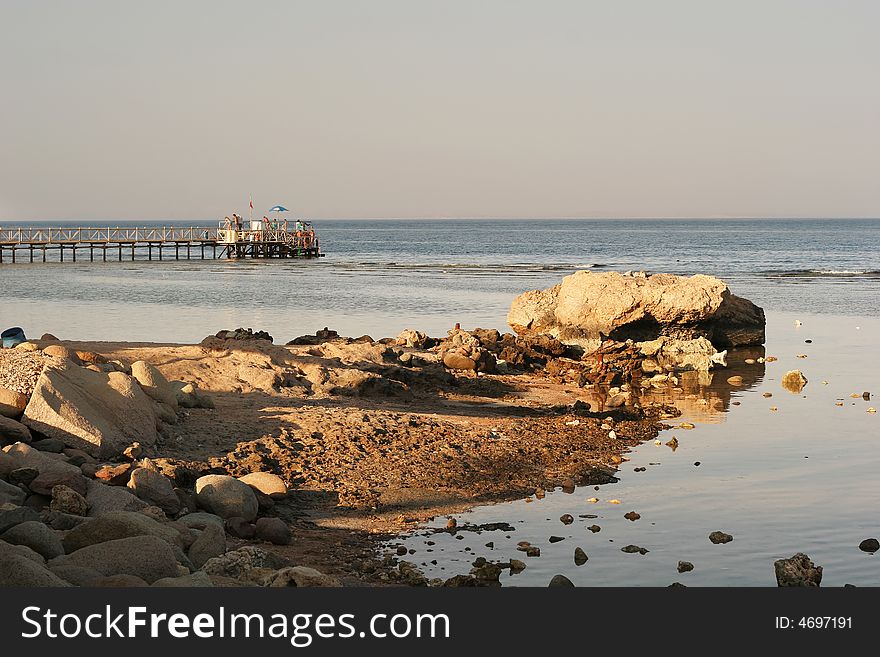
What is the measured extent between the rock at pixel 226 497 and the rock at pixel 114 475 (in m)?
0.66

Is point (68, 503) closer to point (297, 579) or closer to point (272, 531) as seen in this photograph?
point (272, 531)

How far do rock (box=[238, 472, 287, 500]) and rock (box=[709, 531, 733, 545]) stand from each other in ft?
13.3

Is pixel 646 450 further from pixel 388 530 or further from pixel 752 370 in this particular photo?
pixel 752 370

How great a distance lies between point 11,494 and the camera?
883 centimetres

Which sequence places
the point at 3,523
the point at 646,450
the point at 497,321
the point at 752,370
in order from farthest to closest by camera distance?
the point at 497,321, the point at 752,370, the point at 646,450, the point at 3,523

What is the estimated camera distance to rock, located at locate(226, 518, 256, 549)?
9.50 metres

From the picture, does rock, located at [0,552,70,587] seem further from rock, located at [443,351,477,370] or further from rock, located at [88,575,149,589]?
rock, located at [443,351,477,370]

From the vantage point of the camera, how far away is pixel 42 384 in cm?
1113

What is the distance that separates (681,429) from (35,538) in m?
9.59

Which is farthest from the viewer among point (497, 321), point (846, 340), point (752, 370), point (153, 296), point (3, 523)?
point (153, 296)

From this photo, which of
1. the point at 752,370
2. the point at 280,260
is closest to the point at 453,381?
the point at 752,370

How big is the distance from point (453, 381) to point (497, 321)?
12.1 meters

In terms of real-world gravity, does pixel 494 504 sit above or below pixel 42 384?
below

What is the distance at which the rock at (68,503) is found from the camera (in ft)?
29.0
